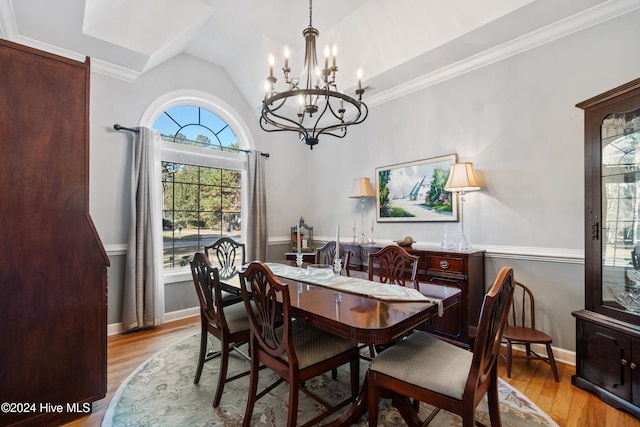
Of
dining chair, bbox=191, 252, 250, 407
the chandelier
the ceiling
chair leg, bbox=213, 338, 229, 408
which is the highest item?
the ceiling

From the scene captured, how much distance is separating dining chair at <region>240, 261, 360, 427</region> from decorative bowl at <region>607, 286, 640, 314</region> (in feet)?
6.24

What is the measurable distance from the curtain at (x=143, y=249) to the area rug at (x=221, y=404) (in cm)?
99

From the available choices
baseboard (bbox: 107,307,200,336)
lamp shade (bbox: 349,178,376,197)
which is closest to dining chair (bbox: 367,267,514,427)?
lamp shade (bbox: 349,178,376,197)

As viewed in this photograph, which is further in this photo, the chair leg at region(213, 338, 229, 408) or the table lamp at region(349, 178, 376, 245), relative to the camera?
the table lamp at region(349, 178, 376, 245)

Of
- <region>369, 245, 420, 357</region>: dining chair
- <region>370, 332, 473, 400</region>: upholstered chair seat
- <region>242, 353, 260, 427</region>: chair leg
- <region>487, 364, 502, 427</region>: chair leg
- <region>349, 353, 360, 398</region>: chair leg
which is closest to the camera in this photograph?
<region>370, 332, 473, 400</region>: upholstered chair seat

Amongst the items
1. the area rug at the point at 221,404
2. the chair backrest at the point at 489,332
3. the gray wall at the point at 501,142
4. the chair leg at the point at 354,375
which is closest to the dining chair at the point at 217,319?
the area rug at the point at 221,404

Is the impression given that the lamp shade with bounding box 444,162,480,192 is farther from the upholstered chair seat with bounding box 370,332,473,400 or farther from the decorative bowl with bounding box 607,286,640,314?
the upholstered chair seat with bounding box 370,332,473,400

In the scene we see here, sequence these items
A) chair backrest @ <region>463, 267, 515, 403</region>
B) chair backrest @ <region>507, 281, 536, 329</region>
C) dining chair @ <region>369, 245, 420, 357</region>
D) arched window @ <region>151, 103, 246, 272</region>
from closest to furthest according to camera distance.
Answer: chair backrest @ <region>463, 267, 515, 403</region> < dining chair @ <region>369, 245, 420, 357</region> < chair backrest @ <region>507, 281, 536, 329</region> < arched window @ <region>151, 103, 246, 272</region>

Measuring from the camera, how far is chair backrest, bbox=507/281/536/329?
2.71 metres

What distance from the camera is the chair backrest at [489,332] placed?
1.26 m

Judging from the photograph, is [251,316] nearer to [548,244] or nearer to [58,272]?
[58,272]

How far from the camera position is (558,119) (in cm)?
262

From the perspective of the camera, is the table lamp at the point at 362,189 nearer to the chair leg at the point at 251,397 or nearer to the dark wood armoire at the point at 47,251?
the chair leg at the point at 251,397

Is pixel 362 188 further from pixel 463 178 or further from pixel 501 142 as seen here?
pixel 501 142
